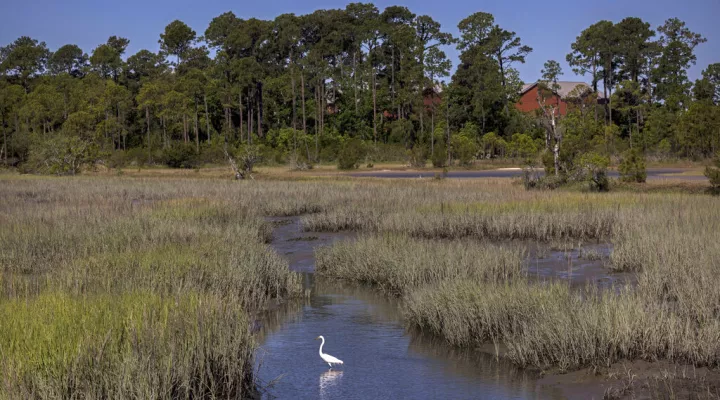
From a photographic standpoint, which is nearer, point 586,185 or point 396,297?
point 396,297

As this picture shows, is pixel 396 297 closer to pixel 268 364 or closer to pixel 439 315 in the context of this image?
pixel 439 315

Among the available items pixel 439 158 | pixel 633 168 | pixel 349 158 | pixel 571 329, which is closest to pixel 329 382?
pixel 571 329

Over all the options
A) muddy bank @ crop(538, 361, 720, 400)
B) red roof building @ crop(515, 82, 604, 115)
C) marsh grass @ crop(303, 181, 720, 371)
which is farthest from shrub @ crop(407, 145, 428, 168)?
muddy bank @ crop(538, 361, 720, 400)

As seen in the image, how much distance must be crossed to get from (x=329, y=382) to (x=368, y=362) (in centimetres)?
100

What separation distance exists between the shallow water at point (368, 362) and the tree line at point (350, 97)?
5109cm

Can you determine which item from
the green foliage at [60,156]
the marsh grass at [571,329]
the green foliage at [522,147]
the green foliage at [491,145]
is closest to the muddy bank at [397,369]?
the marsh grass at [571,329]

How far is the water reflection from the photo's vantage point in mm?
9109

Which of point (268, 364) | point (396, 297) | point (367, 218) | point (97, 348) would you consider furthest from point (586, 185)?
point (97, 348)

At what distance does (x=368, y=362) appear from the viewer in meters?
10.4

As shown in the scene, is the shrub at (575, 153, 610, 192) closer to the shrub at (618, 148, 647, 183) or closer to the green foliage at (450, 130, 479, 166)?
the shrub at (618, 148, 647, 183)

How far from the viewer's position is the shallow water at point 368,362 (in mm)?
9266

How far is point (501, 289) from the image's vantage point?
11.7m

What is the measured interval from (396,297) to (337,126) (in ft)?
239

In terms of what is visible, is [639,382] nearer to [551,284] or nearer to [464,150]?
[551,284]
